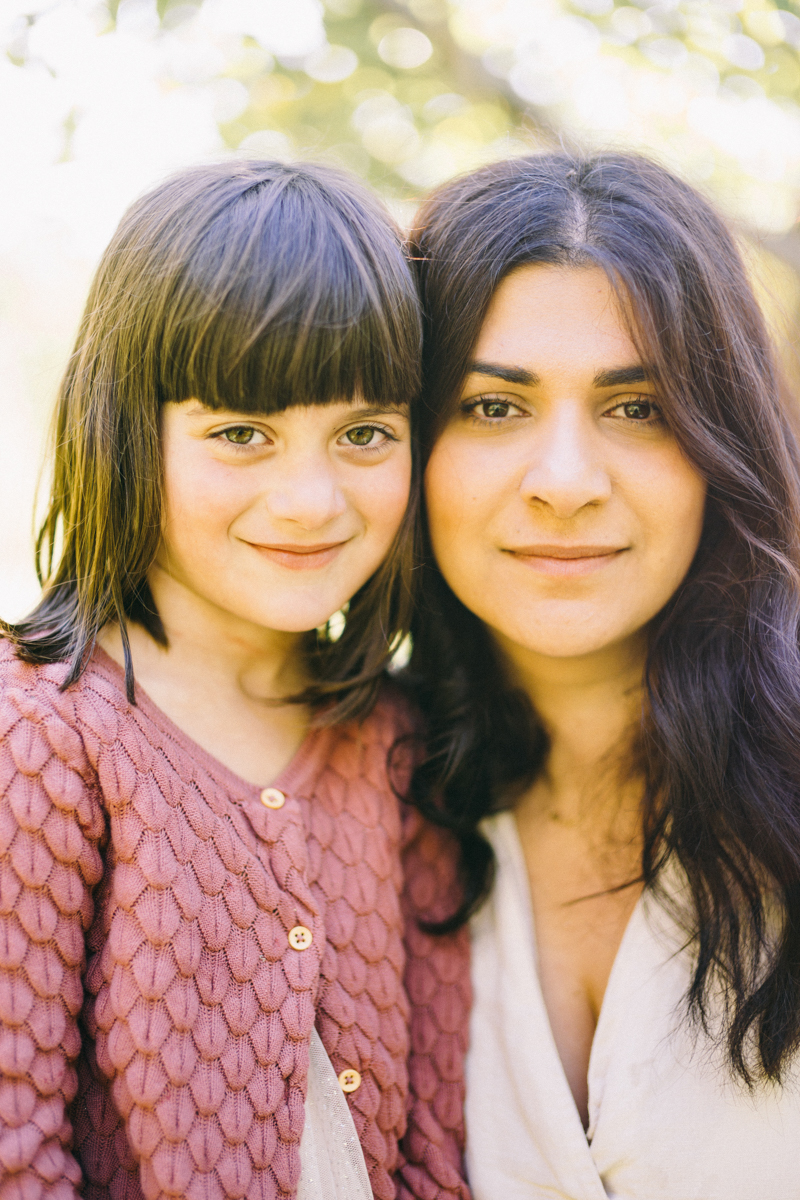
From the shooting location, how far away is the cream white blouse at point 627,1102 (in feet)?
5.32

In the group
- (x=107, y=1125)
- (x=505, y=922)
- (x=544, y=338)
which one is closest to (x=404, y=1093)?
(x=505, y=922)

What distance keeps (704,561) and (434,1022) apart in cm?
101

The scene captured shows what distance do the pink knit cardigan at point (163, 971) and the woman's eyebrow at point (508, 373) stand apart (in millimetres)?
817

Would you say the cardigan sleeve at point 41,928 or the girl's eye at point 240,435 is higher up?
the girl's eye at point 240,435

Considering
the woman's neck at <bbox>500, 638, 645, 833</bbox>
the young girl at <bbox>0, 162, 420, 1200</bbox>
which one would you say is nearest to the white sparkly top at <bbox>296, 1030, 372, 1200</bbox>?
the young girl at <bbox>0, 162, 420, 1200</bbox>

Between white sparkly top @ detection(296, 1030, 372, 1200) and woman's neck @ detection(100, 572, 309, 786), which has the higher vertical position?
woman's neck @ detection(100, 572, 309, 786)

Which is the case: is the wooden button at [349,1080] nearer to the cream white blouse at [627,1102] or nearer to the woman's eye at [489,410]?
the cream white blouse at [627,1102]

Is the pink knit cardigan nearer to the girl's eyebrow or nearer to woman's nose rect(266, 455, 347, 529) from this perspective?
woman's nose rect(266, 455, 347, 529)

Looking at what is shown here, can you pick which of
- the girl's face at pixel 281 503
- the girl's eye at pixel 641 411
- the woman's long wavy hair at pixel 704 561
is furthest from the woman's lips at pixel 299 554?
the girl's eye at pixel 641 411

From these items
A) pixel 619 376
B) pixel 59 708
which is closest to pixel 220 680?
pixel 59 708

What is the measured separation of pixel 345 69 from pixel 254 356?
381 centimetres

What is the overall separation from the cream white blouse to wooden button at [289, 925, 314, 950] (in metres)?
0.45

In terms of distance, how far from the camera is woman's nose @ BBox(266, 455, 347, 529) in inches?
61.6

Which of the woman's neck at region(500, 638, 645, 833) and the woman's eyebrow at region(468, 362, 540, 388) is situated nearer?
the woman's eyebrow at region(468, 362, 540, 388)
